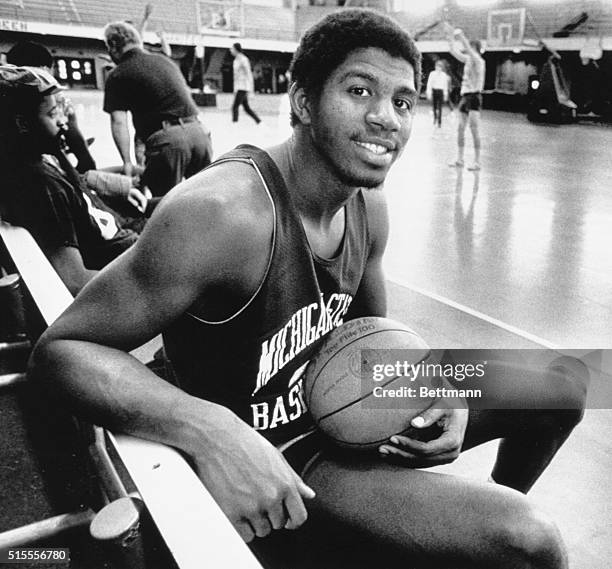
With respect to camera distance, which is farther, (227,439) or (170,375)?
(170,375)

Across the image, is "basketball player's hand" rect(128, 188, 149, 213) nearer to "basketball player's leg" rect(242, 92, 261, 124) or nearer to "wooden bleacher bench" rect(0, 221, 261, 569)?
"wooden bleacher bench" rect(0, 221, 261, 569)

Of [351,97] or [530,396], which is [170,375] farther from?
[530,396]

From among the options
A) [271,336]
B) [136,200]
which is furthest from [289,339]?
[136,200]

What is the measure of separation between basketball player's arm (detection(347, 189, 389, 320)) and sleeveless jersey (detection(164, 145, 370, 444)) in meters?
0.23

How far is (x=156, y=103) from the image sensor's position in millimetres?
3828

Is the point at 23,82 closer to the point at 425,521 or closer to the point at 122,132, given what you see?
the point at 122,132

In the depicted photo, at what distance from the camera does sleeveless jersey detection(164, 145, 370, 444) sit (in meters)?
1.06

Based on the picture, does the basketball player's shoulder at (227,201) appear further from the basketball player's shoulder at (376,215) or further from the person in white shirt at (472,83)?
the person in white shirt at (472,83)

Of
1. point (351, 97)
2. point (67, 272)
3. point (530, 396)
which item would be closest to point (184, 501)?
point (351, 97)

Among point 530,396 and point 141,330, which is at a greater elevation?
point 141,330

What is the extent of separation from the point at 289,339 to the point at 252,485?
36 centimetres

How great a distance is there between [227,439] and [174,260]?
11.8 inches

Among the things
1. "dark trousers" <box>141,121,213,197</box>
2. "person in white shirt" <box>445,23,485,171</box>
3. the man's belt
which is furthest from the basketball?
"person in white shirt" <box>445,23,485,171</box>

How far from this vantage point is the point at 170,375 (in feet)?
4.40
